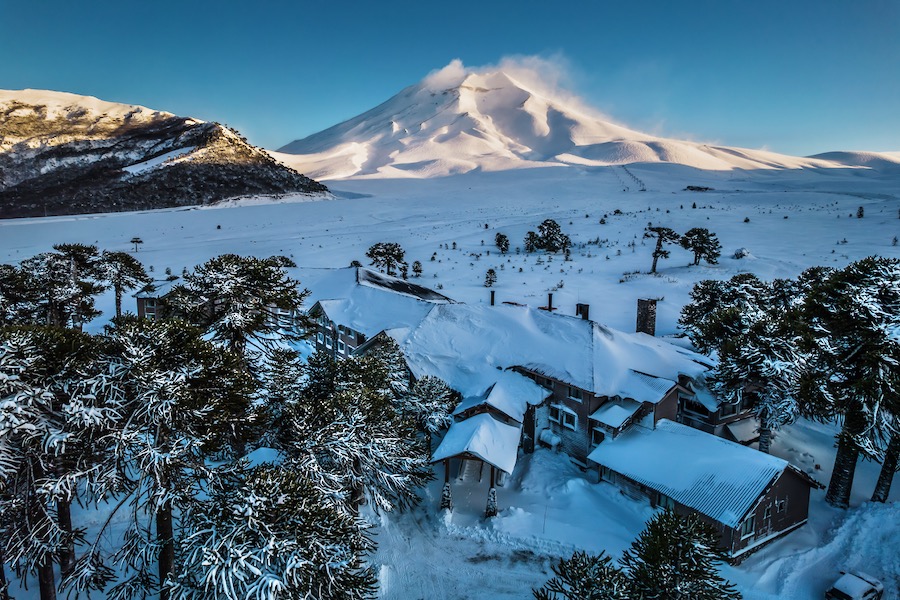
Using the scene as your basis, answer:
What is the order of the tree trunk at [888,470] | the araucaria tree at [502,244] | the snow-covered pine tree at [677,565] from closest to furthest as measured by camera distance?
1. the snow-covered pine tree at [677,565]
2. the tree trunk at [888,470]
3. the araucaria tree at [502,244]

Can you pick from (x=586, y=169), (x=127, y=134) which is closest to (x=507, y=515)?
(x=586, y=169)

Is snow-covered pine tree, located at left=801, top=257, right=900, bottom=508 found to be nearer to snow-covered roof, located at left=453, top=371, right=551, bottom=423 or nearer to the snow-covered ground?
the snow-covered ground

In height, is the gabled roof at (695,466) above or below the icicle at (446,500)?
above

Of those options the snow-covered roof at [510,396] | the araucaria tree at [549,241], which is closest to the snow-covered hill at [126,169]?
the araucaria tree at [549,241]

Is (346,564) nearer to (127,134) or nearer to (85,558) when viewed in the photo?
(85,558)

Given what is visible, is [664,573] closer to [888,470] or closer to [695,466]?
[695,466]

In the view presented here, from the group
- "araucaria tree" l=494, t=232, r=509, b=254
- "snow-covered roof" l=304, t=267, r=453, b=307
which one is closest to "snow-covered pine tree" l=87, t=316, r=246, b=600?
"snow-covered roof" l=304, t=267, r=453, b=307

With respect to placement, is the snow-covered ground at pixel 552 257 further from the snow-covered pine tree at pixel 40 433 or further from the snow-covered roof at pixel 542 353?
the snow-covered pine tree at pixel 40 433
